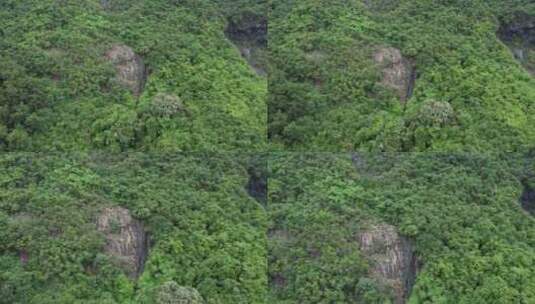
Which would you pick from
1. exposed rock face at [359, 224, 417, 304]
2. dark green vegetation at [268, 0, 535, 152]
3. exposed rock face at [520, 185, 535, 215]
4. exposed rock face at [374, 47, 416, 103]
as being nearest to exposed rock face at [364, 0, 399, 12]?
dark green vegetation at [268, 0, 535, 152]

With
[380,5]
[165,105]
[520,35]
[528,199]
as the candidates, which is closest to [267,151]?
[165,105]

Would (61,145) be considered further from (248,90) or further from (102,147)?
(248,90)

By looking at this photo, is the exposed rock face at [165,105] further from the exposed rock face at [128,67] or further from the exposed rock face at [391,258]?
the exposed rock face at [391,258]

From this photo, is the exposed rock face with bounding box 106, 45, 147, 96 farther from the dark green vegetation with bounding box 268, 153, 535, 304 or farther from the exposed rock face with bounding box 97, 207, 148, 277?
the dark green vegetation with bounding box 268, 153, 535, 304

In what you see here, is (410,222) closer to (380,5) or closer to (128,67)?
(380,5)

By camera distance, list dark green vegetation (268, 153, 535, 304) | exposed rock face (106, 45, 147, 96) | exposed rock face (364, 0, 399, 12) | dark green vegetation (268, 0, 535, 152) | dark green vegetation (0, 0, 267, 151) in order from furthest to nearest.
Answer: exposed rock face (364, 0, 399, 12) < exposed rock face (106, 45, 147, 96) < dark green vegetation (268, 0, 535, 152) < dark green vegetation (0, 0, 267, 151) < dark green vegetation (268, 153, 535, 304)
